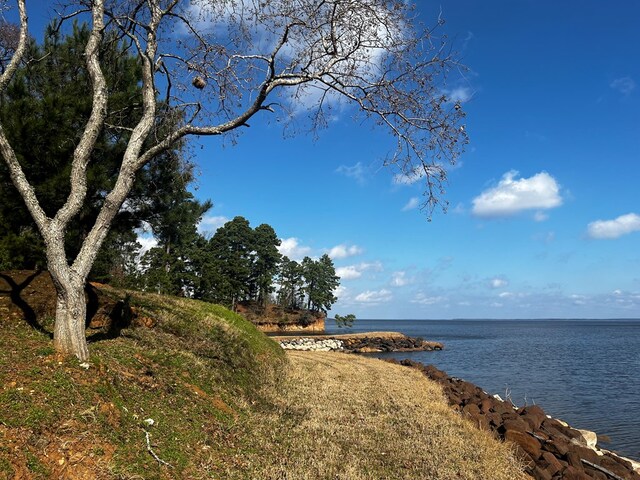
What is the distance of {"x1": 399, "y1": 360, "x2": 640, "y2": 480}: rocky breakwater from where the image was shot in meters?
8.80

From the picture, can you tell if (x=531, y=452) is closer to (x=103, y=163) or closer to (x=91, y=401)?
(x=91, y=401)

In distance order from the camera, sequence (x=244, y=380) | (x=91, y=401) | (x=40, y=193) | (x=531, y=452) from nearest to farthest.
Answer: (x=91, y=401) → (x=531, y=452) → (x=244, y=380) → (x=40, y=193)

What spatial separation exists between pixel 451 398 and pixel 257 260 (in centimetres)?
7296

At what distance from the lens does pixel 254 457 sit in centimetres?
675

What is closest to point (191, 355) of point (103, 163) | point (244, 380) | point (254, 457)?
point (244, 380)

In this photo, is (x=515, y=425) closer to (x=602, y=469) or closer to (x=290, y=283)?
(x=602, y=469)

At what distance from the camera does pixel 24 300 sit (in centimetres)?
915

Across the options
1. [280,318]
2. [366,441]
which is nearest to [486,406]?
[366,441]

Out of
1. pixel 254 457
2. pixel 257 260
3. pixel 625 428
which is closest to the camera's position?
pixel 254 457

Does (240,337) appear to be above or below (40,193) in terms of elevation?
below

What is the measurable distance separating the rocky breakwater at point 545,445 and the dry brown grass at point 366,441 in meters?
0.65

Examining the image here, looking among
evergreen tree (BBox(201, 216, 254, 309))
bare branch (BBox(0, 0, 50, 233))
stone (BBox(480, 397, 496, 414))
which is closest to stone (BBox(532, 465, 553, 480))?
stone (BBox(480, 397, 496, 414))

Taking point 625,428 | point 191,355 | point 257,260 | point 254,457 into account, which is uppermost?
point 257,260

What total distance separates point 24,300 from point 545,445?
Answer: 11.9 metres
